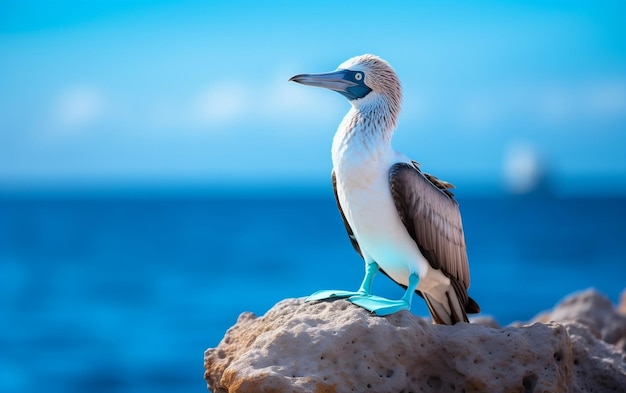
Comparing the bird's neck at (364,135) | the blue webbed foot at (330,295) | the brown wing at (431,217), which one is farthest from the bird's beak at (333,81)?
the blue webbed foot at (330,295)

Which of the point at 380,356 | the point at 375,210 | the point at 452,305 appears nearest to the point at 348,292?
the point at 375,210

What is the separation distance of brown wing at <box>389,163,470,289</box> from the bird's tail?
0.10 metres

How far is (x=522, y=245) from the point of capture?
55.3m

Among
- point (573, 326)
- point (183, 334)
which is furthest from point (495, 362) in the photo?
point (183, 334)

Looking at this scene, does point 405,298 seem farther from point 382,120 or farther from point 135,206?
point 135,206

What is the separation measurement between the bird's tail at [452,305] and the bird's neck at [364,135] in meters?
1.24

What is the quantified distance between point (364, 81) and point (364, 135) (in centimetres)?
45

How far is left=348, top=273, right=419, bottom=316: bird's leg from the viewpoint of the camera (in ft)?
20.0

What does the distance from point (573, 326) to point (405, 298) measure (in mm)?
2012

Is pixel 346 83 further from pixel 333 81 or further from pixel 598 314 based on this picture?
pixel 598 314

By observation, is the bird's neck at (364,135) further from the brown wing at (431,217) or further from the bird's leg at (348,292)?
the bird's leg at (348,292)

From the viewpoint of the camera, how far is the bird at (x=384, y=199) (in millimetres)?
6387

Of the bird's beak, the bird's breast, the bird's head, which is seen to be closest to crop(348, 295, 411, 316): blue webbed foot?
the bird's breast

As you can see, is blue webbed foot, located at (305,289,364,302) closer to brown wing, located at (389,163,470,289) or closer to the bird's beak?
brown wing, located at (389,163,470,289)
